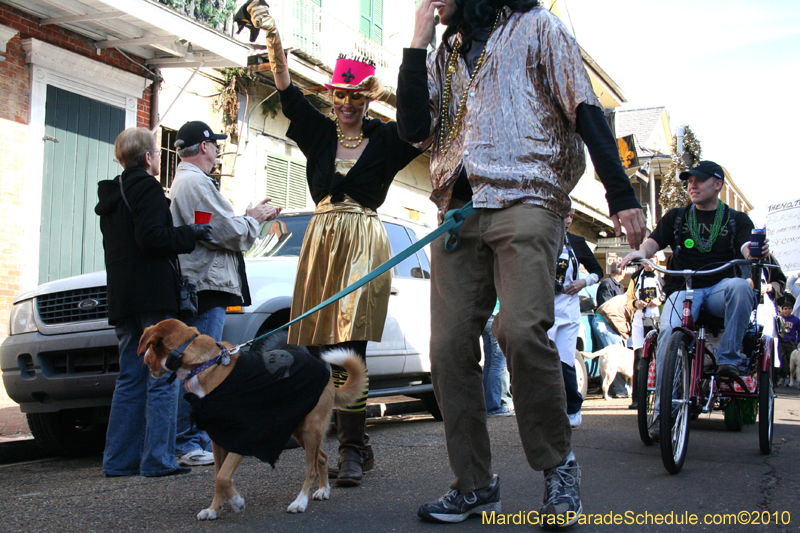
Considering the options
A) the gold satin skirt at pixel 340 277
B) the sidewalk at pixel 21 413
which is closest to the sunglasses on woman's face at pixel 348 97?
the gold satin skirt at pixel 340 277

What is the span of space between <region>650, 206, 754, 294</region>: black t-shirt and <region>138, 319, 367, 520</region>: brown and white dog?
10.0 feet

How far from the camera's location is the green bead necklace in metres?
5.37

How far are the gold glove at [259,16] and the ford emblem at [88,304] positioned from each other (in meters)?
2.30

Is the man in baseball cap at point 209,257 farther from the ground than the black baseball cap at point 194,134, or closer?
closer

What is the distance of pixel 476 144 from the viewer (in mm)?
2918

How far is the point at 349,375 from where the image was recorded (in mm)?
3811

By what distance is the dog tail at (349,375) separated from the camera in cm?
370

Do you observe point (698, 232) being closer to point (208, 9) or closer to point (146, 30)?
point (146, 30)

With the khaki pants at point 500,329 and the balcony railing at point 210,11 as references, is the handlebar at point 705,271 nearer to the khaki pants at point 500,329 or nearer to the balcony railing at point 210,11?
the khaki pants at point 500,329

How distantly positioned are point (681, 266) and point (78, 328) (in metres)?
4.24

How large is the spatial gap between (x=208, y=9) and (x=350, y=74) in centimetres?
836

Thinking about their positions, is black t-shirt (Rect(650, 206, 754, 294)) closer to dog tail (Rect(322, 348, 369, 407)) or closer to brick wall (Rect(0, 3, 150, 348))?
dog tail (Rect(322, 348, 369, 407))

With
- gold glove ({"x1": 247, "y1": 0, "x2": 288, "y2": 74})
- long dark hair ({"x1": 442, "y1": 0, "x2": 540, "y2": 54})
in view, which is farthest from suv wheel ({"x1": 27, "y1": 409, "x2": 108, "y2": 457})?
long dark hair ({"x1": 442, "y1": 0, "x2": 540, "y2": 54})

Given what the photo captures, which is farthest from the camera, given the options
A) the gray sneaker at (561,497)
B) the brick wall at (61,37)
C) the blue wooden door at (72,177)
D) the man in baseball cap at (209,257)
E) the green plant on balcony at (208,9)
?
the green plant on balcony at (208,9)
